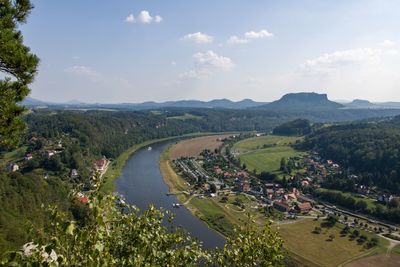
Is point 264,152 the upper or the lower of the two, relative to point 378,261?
upper

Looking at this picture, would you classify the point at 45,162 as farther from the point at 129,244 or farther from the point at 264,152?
the point at 129,244

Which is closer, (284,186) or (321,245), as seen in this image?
(321,245)

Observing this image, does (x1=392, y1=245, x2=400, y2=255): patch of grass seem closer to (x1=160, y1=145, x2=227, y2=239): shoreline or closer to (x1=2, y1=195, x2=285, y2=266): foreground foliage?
(x1=160, y1=145, x2=227, y2=239): shoreline

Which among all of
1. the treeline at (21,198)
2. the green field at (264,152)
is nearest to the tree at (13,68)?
the treeline at (21,198)

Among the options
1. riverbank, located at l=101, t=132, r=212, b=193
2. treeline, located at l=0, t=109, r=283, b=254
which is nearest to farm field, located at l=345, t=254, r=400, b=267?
treeline, located at l=0, t=109, r=283, b=254

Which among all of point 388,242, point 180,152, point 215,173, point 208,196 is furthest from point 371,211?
point 180,152

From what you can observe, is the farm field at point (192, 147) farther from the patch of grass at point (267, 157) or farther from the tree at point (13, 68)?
the tree at point (13, 68)

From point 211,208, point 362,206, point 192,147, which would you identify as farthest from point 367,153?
point 192,147
